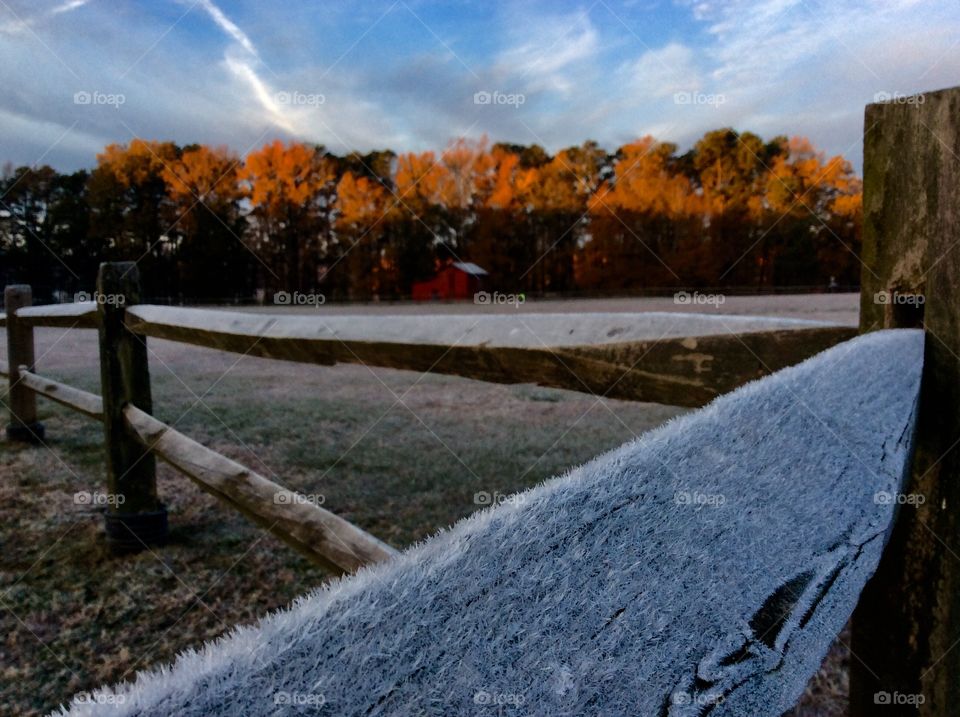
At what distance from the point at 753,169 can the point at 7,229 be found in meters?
31.9

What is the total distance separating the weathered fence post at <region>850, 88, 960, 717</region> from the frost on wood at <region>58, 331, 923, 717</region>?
68 cm

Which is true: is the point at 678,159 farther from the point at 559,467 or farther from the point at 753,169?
the point at 559,467

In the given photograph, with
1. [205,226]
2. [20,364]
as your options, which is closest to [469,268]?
[205,226]

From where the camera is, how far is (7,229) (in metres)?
25.2

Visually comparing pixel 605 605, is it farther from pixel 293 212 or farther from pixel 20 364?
pixel 293 212

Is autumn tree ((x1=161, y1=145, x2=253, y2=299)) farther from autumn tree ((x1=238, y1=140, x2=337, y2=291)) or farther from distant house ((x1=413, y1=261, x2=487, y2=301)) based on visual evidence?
distant house ((x1=413, y1=261, x2=487, y2=301))

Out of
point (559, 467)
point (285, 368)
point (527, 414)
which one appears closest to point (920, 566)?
point (559, 467)

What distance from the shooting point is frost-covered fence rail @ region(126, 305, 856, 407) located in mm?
1264

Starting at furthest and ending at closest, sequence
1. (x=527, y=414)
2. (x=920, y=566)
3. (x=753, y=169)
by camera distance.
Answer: (x=753, y=169) → (x=527, y=414) → (x=920, y=566)

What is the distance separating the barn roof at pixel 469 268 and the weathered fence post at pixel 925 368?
27785 millimetres

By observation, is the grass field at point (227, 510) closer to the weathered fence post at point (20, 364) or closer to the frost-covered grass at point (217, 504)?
the frost-covered grass at point (217, 504)

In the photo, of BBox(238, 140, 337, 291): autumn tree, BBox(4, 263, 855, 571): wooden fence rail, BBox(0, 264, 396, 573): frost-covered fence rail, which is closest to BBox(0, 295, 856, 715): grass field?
BBox(0, 264, 396, 573): frost-covered fence rail

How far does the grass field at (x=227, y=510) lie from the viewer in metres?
2.54

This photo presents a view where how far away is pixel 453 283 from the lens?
31.1m
